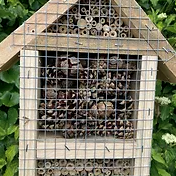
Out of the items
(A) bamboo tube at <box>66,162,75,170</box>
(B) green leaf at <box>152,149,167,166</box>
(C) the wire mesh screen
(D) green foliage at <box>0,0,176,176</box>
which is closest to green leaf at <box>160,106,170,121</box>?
(D) green foliage at <box>0,0,176,176</box>

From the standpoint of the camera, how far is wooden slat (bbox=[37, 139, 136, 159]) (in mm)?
854

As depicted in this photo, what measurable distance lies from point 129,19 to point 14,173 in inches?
26.2

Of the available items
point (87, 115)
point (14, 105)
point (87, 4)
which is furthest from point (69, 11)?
point (14, 105)

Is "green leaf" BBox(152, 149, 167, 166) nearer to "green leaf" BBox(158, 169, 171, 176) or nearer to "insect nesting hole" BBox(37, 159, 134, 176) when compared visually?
"green leaf" BBox(158, 169, 171, 176)

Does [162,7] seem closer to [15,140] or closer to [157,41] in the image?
[157,41]

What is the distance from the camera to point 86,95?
0.88 m

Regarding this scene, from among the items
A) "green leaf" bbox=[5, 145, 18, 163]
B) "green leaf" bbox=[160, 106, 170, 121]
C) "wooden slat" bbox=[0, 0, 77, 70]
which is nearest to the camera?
"wooden slat" bbox=[0, 0, 77, 70]

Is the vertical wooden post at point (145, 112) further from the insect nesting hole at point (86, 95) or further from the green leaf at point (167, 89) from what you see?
the green leaf at point (167, 89)

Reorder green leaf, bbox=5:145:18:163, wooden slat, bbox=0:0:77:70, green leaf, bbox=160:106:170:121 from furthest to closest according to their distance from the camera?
green leaf, bbox=160:106:170:121, green leaf, bbox=5:145:18:163, wooden slat, bbox=0:0:77:70

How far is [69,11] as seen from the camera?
2.81ft

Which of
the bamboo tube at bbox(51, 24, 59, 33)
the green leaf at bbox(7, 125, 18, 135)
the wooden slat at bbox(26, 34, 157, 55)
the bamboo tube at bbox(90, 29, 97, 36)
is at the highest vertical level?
the bamboo tube at bbox(51, 24, 59, 33)

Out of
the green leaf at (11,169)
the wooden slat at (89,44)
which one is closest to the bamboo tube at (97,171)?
the wooden slat at (89,44)

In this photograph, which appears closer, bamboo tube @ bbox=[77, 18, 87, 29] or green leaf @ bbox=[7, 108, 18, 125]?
bamboo tube @ bbox=[77, 18, 87, 29]

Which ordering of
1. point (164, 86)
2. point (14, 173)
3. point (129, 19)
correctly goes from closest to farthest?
point (129, 19), point (14, 173), point (164, 86)
